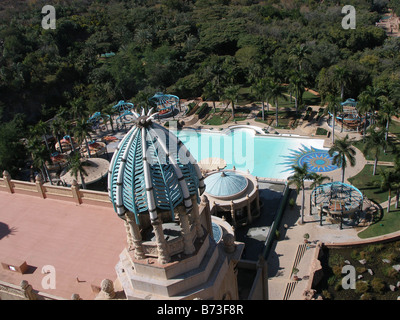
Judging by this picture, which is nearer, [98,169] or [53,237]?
[53,237]

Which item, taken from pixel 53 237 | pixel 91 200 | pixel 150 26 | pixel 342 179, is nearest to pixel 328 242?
pixel 342 179

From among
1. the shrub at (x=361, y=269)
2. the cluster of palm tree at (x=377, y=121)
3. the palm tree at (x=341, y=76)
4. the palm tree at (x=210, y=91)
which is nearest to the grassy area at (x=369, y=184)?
the cluster of palm tree at (x=377, y=121)

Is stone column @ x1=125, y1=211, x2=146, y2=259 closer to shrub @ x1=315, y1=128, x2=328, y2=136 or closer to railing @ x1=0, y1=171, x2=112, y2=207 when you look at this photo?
railing @ x1=0, y1=171, x2=112, y2=207

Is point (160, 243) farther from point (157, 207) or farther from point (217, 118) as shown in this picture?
point (217, 118)

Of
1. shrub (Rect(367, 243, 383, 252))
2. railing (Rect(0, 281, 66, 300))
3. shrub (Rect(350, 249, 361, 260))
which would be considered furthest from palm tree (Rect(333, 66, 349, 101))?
railing (Rect(0, 281, 66, 300))

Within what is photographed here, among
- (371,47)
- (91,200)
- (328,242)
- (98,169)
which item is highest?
(371,47)

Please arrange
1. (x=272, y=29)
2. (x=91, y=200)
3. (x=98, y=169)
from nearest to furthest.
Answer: (x=91, y=200) < (x=98, y=169) < (x=272, y=29)

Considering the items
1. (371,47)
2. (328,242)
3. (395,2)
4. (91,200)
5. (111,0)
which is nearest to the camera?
(91,200)

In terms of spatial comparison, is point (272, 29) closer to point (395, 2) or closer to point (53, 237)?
point (395, 2)
